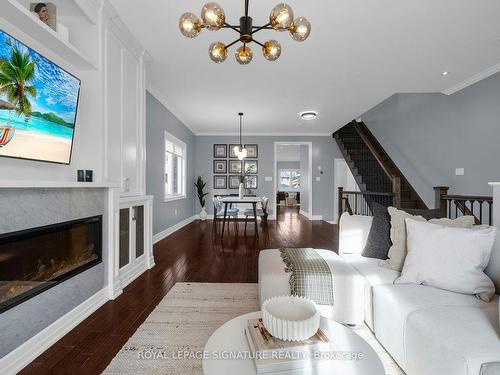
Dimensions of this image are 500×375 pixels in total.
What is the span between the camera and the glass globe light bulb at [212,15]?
1528 millimetres

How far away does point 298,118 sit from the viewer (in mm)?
5734

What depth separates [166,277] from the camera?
8.95 ft

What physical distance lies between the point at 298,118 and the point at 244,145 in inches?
79.8

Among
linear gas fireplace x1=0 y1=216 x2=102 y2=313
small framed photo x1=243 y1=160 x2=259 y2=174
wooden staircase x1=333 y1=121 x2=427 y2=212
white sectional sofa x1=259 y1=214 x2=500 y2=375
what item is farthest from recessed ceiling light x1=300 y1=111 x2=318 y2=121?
linear gas fireplace x1=0 y1=216 x2=102 y2=313

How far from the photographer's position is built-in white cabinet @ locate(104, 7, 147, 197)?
2375 millimetres

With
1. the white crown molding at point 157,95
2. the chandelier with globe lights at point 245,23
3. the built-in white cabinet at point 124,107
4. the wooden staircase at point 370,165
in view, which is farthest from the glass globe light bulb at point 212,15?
the wooden staircase at point 370,165

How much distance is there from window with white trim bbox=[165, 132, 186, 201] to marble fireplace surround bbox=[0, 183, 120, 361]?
2.69 metres

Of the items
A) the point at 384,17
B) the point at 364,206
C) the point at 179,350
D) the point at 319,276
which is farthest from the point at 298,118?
the point at 179,350

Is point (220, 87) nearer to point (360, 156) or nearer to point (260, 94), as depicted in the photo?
point (260, 94)

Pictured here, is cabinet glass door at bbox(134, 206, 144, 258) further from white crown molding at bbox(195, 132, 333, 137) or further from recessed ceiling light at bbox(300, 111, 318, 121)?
white crown molding at bbox(195, 132, 333, 137)

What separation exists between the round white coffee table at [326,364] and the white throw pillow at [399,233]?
2.99 ft

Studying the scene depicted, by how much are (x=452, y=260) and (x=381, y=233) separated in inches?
20.8

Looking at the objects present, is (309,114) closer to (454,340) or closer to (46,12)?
(46,12)

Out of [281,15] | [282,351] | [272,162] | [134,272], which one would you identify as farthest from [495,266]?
[272,162]
